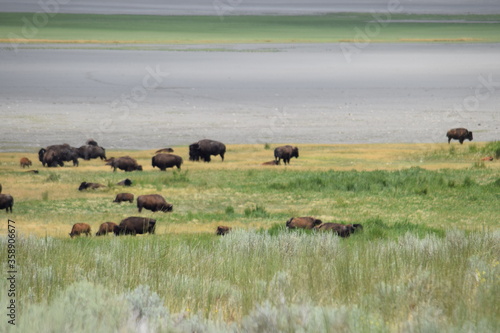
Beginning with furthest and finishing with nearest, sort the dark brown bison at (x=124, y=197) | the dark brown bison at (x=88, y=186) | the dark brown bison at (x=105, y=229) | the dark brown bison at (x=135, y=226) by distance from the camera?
1. the dark brown bison at (x=88, y=186)
2. the dark brown bison at (x=124, y=197)
3. the dark brown bison at (x=105, y=229)
4. the dark brown bison at (x=135, y=226)

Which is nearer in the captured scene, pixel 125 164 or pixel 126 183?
pixel 126 183

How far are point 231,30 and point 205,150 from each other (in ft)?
412

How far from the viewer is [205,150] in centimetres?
3353

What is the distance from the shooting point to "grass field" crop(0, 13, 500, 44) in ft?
438

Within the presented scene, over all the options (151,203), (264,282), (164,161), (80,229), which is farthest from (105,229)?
(164,161)

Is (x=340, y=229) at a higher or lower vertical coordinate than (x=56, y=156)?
lower

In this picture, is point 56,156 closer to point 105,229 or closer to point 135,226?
point 105,229

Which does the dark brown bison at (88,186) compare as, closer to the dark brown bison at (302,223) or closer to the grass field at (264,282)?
the grass field at (264,282)

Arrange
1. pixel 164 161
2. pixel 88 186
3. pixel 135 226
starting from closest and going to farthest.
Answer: pixel 135 226 < pixel 88 186 < pixel 164 161

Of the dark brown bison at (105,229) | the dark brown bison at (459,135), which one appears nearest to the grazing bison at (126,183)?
the dark brown bison at (105,229)

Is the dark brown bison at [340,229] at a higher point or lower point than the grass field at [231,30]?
lower

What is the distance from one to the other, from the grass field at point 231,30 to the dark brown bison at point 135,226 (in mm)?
113682

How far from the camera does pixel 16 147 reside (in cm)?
4022

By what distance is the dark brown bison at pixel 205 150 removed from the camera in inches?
Result: 1315
